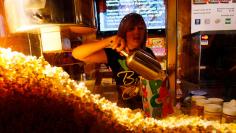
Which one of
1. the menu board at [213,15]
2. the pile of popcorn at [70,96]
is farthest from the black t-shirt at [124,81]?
the menu board at [213,15]

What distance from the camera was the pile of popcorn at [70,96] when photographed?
23.1 inches

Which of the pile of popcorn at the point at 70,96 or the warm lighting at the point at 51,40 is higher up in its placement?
the warm lighting at the point at 51,40

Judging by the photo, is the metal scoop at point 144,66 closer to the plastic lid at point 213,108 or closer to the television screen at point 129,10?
the plastic lid at point 213,108

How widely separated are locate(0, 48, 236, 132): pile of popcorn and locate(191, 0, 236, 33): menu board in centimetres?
231

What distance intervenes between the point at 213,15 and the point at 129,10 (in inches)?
40.6

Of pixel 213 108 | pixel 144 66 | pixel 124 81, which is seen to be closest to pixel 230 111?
pixel 213 108

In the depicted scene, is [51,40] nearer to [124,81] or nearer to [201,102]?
[201,102]

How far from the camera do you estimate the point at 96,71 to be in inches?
104

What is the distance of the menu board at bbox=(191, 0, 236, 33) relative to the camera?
9.29 feet

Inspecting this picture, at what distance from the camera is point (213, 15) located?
2873 mm

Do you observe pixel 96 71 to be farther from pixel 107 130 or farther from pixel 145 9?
pixel 107 130

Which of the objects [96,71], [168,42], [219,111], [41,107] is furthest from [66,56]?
[41,107]

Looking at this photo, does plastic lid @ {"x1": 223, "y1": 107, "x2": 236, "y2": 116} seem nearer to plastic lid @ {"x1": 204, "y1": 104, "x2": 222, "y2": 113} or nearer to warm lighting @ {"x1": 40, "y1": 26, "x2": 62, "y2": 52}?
plastic lid @ {"x1": 204, "y1": 104, "x2": 222, "y2": 113}

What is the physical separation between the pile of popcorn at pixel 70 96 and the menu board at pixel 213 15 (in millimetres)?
2314
